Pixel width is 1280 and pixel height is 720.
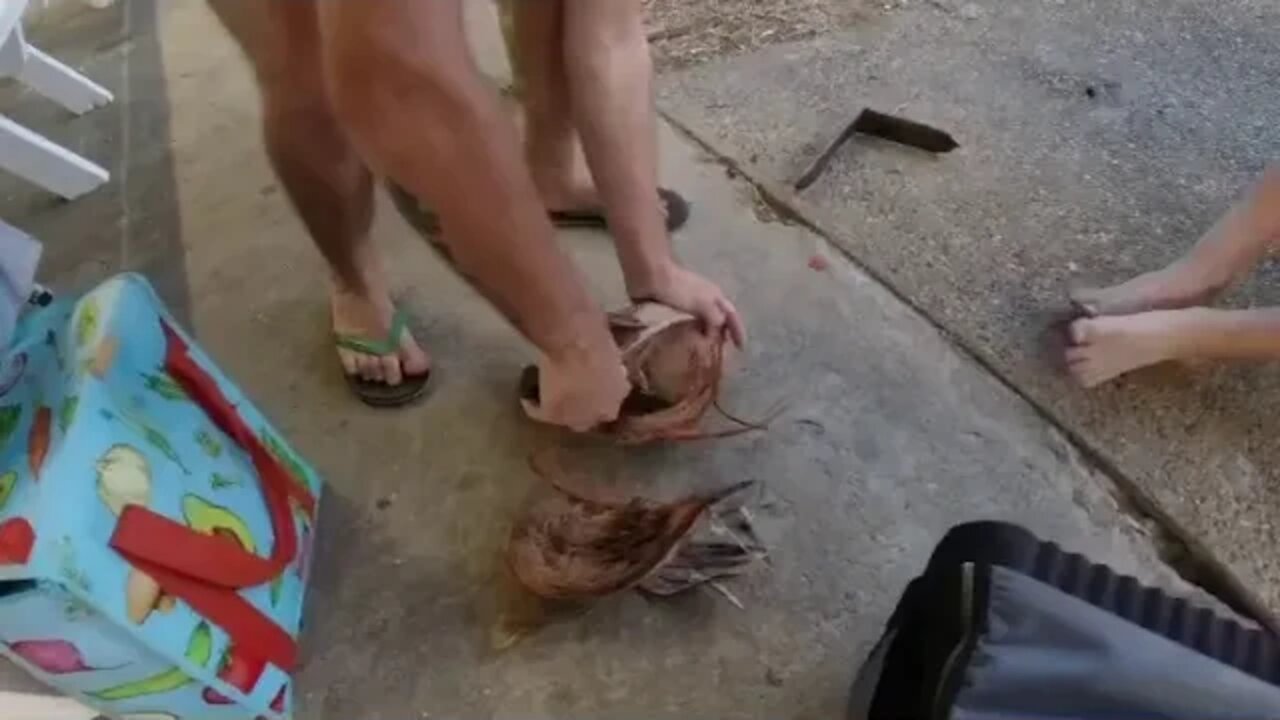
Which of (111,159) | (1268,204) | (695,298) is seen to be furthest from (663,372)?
(111,159)

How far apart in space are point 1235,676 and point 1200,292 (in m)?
0.56

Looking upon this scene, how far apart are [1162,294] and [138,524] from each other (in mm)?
882

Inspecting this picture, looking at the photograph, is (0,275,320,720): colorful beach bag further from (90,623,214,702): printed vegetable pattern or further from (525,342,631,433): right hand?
(525,342,631,433): right hand

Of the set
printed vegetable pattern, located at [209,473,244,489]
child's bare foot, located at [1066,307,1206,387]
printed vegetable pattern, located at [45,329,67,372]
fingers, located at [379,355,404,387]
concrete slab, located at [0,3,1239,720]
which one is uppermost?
printed vegetable pattern, located at [45,329,67,372]

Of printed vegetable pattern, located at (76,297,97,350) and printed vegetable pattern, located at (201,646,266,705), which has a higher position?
printed vegetable pattern, located at (76,297,97,350)

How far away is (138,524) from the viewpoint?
899mm

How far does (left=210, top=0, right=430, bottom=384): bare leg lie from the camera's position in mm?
981

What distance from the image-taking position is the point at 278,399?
1268 millimetres

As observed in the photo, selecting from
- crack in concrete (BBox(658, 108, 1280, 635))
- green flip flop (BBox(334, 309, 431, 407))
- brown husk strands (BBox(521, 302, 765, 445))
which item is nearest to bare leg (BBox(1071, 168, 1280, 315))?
crack in concrete (BBox(658, 108, 1280, 635))

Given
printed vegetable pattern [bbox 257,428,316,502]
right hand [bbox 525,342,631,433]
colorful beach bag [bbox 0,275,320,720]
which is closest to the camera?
colorful beach bag [bbox 0,275,320,720]

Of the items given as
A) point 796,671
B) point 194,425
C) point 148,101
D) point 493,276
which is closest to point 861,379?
point 796,671

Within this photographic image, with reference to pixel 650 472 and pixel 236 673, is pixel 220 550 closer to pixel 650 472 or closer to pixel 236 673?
pixel 236 673

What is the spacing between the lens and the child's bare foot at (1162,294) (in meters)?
1.23

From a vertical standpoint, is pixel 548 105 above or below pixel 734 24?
above
